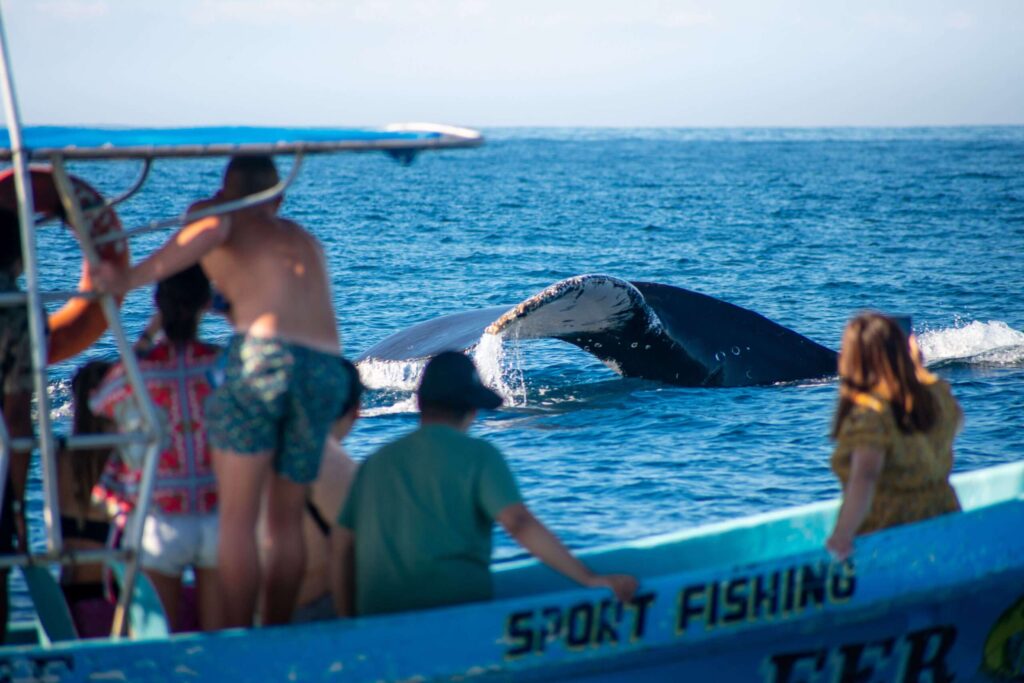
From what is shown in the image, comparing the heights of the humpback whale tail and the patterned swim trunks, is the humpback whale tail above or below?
below

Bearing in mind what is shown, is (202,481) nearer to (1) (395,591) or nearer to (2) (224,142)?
(1) (395,591)

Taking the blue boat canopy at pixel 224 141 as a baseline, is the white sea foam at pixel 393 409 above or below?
below

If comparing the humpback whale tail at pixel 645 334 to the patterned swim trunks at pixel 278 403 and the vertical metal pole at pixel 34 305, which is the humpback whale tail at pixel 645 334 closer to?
the patterned swim trunks at pixel 278 403

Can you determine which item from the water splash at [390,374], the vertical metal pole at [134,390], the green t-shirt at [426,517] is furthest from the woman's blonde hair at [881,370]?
the water splash at [390,374]

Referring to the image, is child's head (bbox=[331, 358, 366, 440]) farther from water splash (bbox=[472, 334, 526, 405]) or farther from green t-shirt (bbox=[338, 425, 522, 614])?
water splash (bbox=[472, 334, 526, 405])

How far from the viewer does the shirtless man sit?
13.7 ft

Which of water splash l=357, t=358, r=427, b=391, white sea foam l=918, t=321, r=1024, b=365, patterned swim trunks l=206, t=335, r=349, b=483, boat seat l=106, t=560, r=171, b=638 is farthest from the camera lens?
white sea foam l=918, t=321, r=1024, b=365

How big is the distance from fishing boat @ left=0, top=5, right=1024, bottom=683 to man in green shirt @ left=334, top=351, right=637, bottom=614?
158 millimetres

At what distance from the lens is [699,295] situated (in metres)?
10.3

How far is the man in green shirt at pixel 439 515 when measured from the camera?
419cm

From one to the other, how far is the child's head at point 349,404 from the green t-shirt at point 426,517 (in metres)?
0.42

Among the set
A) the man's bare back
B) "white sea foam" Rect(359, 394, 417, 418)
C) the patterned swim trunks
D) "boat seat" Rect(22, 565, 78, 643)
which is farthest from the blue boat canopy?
"white sea foam" Rect(359, 394, 417, 418)

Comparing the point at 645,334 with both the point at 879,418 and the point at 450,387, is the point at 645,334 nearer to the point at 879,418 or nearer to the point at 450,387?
the point at 879,418

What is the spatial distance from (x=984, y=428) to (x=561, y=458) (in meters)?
3.22
